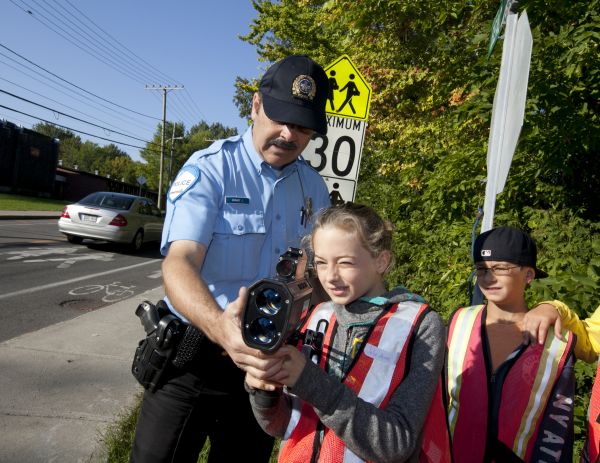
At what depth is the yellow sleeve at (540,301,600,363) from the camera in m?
2.10

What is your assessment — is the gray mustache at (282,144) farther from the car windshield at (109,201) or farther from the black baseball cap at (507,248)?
the car windshield at (109,201)

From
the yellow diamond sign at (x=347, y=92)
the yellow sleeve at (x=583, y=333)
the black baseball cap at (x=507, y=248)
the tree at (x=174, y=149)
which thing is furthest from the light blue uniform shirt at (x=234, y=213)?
the tree at (x=174, y=149)

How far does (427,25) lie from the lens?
18.3 feet

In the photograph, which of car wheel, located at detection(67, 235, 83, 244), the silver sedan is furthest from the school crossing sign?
car wheel, located at detection(67, 235, 83, 244)

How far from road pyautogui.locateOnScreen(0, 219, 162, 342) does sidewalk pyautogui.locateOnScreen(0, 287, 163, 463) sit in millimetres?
749

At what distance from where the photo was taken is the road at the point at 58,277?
6.34 meters

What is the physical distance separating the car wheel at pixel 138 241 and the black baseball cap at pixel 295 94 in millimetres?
12389

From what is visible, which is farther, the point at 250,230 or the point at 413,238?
the point at 413,238

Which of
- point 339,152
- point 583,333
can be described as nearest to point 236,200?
point 583,333

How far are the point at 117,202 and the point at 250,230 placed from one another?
39.8 feet

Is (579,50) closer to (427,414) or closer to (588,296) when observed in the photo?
(588,296)

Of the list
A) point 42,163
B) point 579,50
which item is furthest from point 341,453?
point 42,163

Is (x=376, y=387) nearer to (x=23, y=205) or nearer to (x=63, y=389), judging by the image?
(x=63, y=389)

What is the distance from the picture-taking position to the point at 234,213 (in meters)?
1.93
